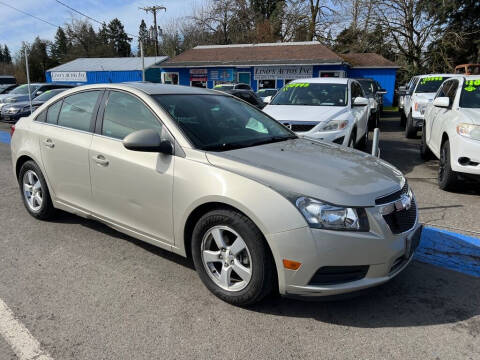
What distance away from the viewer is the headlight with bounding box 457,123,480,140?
214 inches

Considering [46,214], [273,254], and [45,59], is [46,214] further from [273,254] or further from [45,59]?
[45,59]

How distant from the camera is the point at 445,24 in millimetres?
29828

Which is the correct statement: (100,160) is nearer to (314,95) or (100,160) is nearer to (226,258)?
(226,258)

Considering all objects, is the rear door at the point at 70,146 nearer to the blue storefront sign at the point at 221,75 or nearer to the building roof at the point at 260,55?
the building roof at the point at 260,55

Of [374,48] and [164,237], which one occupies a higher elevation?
[374,48]

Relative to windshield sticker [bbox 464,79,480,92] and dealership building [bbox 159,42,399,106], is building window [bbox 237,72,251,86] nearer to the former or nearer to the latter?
dealership building [bbox 159,42,399,106]

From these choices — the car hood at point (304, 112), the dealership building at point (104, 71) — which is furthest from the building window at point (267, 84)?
the car hood at point (304, 112)

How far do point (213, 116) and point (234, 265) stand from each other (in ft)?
4.93

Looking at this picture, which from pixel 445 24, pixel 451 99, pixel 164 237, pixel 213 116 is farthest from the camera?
pixel 445 24

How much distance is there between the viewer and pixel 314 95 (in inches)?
314

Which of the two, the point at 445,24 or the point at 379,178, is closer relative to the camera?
the point at 379,178

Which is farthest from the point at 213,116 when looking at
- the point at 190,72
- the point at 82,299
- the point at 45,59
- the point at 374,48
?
the point at 45,59

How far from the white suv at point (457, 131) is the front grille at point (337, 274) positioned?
3.72 metres

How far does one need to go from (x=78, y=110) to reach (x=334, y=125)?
4.24m
